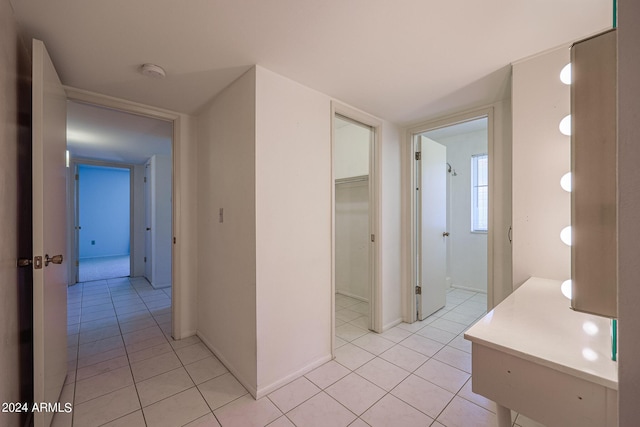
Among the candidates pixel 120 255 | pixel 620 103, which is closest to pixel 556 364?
pixel 620 103

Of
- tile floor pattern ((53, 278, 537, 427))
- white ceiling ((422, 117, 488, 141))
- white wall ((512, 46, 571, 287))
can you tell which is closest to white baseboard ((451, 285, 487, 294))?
tile floor pattern ((53, 278, 537, 427))

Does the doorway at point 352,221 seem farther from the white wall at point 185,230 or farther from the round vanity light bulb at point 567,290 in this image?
the round vanity light bulb at point 567,290

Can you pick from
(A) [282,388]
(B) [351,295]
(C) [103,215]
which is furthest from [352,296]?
(C) [103,215]

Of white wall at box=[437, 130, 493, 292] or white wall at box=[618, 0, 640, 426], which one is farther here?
A: white wall at box=[437, 130, 493, 292]

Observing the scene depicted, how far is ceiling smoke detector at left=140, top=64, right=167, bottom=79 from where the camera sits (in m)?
1.69

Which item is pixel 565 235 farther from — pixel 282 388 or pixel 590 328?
pixel 282 388

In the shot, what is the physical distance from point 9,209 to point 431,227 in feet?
11.1

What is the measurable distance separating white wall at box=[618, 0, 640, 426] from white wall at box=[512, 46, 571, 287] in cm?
143

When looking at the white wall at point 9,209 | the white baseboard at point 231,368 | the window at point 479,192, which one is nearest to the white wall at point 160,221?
the white baseboard at point 231,368

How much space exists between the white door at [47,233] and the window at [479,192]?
468 cm

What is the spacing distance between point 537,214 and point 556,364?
3.82ft

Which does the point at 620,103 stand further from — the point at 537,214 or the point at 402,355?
the point at 402,355

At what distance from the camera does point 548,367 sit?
79cm

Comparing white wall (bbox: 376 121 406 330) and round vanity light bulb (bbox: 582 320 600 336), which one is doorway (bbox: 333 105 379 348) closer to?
white wall (bbox: 376 121 406 330)
